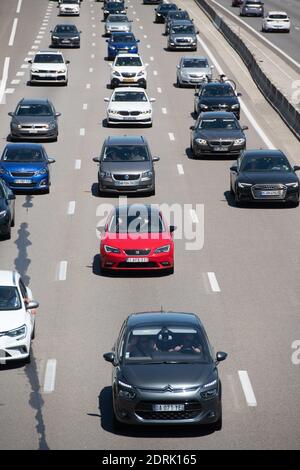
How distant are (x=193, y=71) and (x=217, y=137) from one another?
16106 mm

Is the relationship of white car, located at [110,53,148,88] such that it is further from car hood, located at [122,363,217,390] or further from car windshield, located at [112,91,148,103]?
car hood, located at [122,363,217,390]

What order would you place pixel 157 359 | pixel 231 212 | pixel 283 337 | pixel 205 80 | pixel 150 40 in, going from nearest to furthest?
1. pixel 157 359
2. pixel 283 337
3. pixel 231 212
4. pixel 205 80
5. pixel 150 40

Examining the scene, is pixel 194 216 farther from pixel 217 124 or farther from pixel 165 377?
pixel 165 377

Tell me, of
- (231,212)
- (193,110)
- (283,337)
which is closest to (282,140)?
(193,110)

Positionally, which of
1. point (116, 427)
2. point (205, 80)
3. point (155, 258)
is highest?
point (116, 427)

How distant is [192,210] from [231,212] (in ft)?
3.22

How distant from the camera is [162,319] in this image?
18266 mm

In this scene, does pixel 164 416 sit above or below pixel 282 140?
above

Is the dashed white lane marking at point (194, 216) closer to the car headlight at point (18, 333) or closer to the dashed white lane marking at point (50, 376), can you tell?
the dashed white lane marking at point (50, 376)

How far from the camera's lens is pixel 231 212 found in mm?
33594

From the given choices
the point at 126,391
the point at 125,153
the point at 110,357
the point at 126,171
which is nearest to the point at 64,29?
the point at 125,153

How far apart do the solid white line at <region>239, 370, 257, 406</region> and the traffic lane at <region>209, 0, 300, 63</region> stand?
47.4 meters

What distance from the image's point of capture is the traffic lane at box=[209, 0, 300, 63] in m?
71.7

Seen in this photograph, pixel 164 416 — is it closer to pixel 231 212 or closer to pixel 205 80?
pixel 231 212
